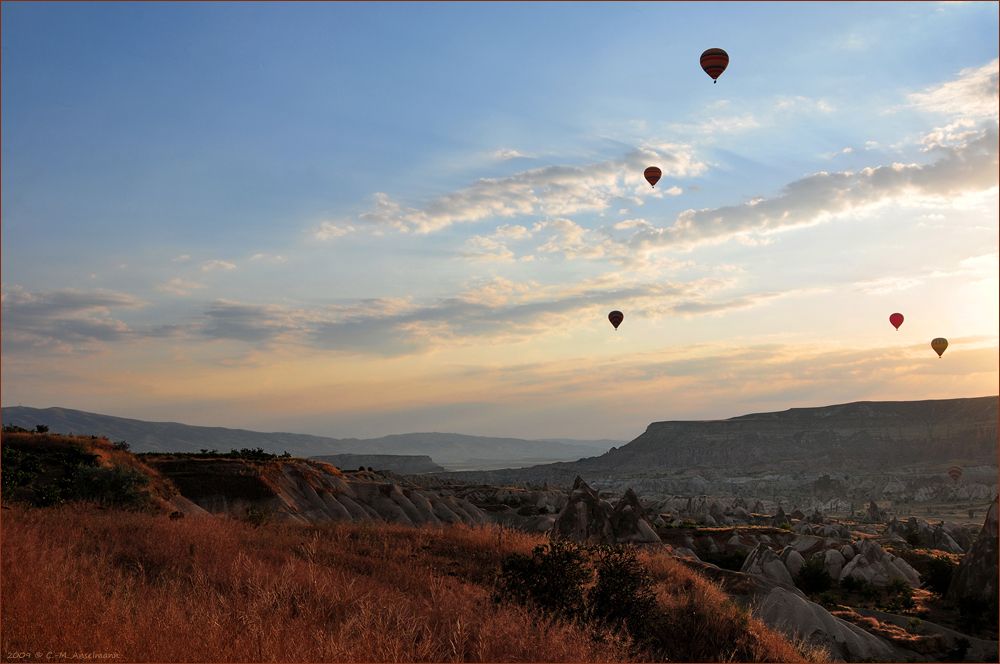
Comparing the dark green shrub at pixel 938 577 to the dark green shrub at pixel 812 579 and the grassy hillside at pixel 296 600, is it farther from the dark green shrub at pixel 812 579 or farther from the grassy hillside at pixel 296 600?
the grassy hillside at pixel 296 600

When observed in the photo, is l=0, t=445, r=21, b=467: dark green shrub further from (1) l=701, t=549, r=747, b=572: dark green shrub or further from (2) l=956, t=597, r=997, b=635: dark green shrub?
(2) l=956, t=597, r=997, b=635: dark green shrub

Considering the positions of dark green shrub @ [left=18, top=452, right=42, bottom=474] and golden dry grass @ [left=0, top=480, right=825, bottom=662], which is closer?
golden dry grass @ [left=0, top=480, right=825, bottom=662]

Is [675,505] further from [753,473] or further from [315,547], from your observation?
[753,473]

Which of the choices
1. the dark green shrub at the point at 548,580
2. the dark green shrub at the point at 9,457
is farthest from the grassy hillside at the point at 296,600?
the dark green shrub at the point at 9,457

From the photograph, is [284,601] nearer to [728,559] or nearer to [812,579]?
[812,579]

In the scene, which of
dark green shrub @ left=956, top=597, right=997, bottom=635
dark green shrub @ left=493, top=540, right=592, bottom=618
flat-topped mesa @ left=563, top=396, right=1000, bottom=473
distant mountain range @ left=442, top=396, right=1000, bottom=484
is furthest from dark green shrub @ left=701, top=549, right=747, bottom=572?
flat-topped mesa @ left=563, top=396, right=1000, bottom=473

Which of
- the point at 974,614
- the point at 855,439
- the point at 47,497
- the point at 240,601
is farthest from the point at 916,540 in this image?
the point at 855,439

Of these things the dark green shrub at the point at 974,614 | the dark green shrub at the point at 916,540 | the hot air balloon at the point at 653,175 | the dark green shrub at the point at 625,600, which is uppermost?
the hot air balloon at the point at 653,175
